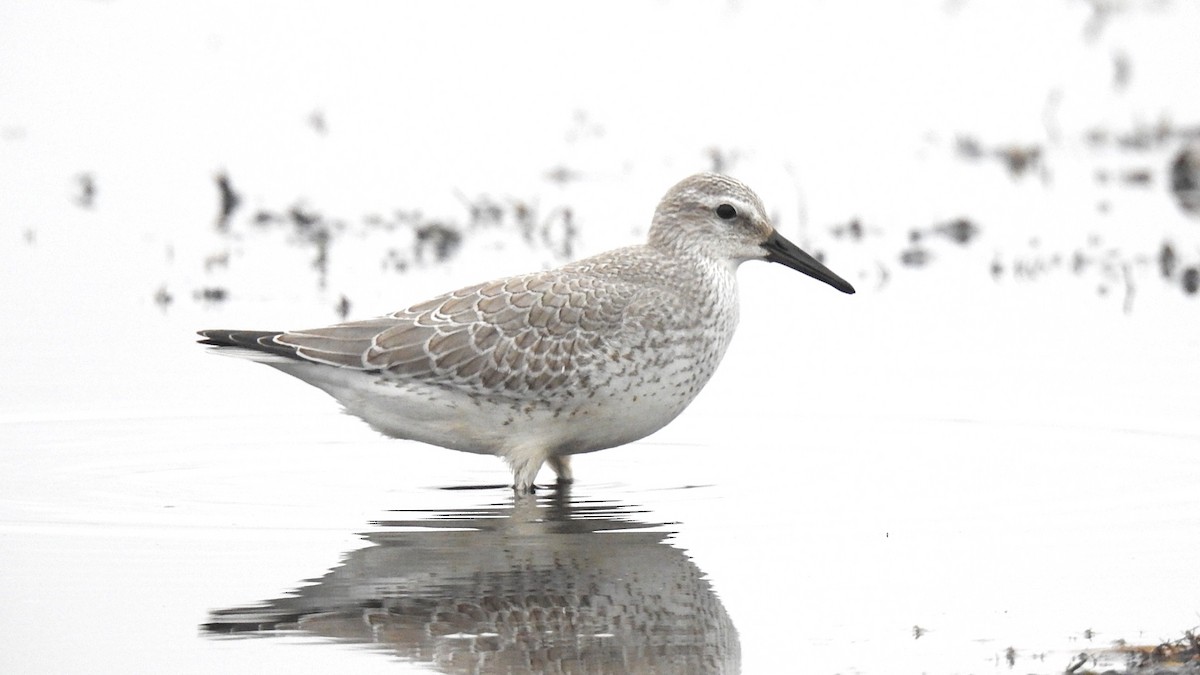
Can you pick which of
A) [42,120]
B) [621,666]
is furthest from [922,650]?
[42,120]

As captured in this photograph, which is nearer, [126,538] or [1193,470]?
[126,538]

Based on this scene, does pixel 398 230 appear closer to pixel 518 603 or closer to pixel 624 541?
pixel 624 541

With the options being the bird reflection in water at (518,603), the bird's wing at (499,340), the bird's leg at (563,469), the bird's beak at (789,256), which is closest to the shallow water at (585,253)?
the bird reflection in water at (518,603)

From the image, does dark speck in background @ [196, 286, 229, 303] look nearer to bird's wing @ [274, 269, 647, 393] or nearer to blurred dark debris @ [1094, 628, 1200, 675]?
bird's wing @ [274, 269, 647, 393]

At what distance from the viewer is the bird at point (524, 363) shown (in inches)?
400

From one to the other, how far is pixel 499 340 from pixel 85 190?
324 inches

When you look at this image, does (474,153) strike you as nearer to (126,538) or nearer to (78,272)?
(78,272)

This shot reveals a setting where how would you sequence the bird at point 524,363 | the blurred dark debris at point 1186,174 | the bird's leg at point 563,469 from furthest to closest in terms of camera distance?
the blurred dark debris at point 1186,174, the bird's leg at point 563,469, the bird at point 524,363

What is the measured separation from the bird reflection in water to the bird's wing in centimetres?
100

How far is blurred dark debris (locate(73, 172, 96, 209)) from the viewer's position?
17102mm

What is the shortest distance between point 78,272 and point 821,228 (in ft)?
19.3

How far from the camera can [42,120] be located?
795 inches

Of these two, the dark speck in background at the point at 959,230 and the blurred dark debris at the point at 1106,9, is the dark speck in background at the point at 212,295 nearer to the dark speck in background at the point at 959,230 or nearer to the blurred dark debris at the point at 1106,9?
the dark speck in background at the point at 959,230

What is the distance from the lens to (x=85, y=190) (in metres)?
17.5
